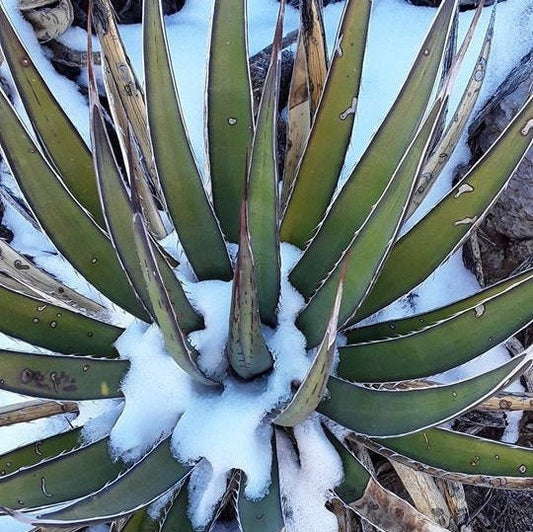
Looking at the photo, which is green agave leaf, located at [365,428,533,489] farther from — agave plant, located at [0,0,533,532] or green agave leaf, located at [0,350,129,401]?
green agave leaf, located at [0,350,129,401]

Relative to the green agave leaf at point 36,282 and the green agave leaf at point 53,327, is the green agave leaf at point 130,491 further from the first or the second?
the green agave leaf at point 36,282

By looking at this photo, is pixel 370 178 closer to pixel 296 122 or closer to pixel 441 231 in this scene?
pixel 441 231

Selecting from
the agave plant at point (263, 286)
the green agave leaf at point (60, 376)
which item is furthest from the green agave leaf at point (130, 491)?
the green agave leaf at point (60, 376)

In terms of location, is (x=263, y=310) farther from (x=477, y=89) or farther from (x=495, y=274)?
(x=495, y=274)

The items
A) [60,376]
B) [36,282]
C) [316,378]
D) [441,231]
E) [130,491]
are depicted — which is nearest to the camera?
[316,378]

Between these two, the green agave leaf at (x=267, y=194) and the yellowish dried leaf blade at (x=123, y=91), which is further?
the yellowish dried leaf blade at (x=123, y=91)

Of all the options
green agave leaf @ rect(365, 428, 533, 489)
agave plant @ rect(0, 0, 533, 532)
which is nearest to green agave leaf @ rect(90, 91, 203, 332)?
agave plant @ rect(0, 0, 533, 532)

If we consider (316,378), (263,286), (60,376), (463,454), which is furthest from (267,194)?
(463,454)
